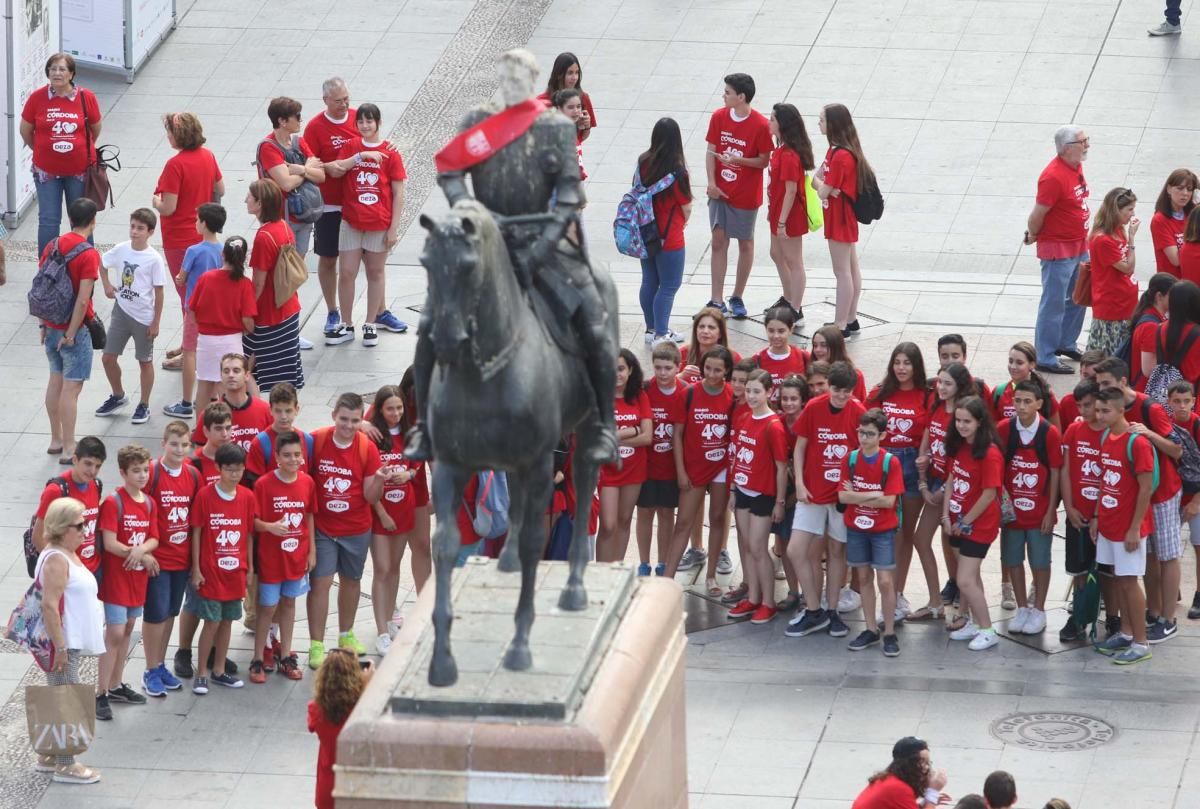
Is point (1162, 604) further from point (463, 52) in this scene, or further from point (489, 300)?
point (463, 52)

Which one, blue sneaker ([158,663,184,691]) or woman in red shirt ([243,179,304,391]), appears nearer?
blue sneaker ([158,663,184,691])

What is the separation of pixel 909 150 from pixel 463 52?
16.8 ft

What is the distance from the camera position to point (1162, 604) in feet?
56.3

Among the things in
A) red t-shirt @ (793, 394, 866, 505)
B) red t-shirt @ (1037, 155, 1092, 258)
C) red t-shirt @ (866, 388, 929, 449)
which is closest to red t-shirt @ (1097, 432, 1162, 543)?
red t-shirt @ (866, 388, 929, 449)

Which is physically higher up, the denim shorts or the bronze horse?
the bronze horse

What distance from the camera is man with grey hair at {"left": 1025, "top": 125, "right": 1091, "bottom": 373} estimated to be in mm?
20859

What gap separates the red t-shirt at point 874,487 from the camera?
16.8 meters

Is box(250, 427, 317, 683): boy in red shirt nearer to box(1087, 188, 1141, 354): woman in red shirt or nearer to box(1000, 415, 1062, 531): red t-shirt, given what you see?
box(1000, 415, 1062, 531): red t-shirt

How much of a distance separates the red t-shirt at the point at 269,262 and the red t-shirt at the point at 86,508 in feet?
12.1

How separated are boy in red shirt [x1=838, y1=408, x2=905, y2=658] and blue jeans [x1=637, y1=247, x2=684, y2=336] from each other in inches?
184

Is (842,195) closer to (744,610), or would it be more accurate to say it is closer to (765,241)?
(765,241)

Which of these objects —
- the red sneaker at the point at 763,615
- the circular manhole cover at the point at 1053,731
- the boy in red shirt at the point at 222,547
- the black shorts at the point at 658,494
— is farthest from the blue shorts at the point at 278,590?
the circular manhole cover at the point at 1053,731

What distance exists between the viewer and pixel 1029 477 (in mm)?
16891

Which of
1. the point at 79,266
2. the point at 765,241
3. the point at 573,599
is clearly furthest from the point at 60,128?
the point at 573,599
